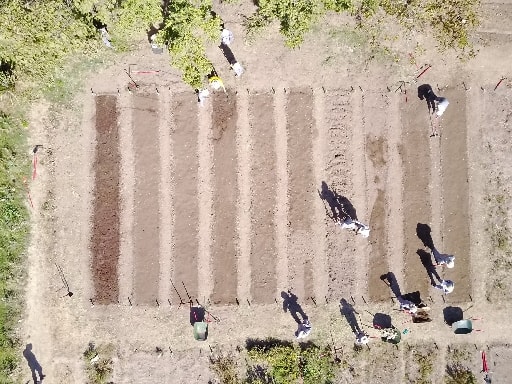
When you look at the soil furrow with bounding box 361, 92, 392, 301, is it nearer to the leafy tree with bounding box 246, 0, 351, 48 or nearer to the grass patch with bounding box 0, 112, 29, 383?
the leafy tree with bounding box 246, 0, 351, 48

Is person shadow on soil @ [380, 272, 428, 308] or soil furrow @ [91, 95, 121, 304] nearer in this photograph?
soil furrow @ [91, 95, 121, 304]

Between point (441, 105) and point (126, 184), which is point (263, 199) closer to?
point (126, 184)

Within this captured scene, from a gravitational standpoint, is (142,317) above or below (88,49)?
below

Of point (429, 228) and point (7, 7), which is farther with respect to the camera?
point (429, 228)

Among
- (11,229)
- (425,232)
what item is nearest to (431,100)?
(425,232)

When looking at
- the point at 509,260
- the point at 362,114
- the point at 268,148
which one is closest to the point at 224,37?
the point at 268,148

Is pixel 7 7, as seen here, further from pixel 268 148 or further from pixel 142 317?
pixel 142 317

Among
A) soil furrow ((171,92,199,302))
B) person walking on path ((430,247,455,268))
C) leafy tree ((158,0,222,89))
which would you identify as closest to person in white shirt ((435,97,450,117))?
person walking on path ((430,247,455,268))
